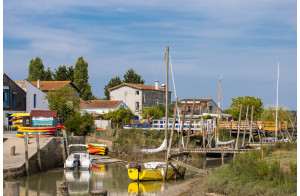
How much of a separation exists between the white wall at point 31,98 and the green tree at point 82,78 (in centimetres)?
3119

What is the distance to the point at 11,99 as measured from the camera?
48531mm

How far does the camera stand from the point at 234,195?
17.1 metres

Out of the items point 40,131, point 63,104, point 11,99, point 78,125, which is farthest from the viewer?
point 63,104

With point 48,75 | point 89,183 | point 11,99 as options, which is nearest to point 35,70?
point 48,75

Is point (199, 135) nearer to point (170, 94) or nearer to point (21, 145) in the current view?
point (21, 145)

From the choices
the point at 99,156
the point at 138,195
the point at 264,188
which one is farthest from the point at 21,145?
the point at 264,188

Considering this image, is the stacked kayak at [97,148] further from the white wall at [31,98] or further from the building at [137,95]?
the building at [137,95]

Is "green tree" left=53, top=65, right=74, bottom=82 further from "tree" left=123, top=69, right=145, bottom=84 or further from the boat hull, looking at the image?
the boat hull

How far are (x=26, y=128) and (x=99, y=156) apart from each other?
22.9 feet

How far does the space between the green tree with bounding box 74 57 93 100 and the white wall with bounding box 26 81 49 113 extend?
31.2 meters

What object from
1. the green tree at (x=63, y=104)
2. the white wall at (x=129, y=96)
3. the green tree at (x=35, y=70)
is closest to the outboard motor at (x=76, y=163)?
the green tree at (x=63, y=104)

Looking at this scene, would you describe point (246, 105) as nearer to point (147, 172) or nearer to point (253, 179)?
point (147, 172)

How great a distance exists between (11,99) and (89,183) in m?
24.3

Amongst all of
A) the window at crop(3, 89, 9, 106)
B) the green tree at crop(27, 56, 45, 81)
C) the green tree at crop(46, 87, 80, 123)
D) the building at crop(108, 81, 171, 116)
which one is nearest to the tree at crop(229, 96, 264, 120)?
the building at crop(108, 81, 171, 116)
